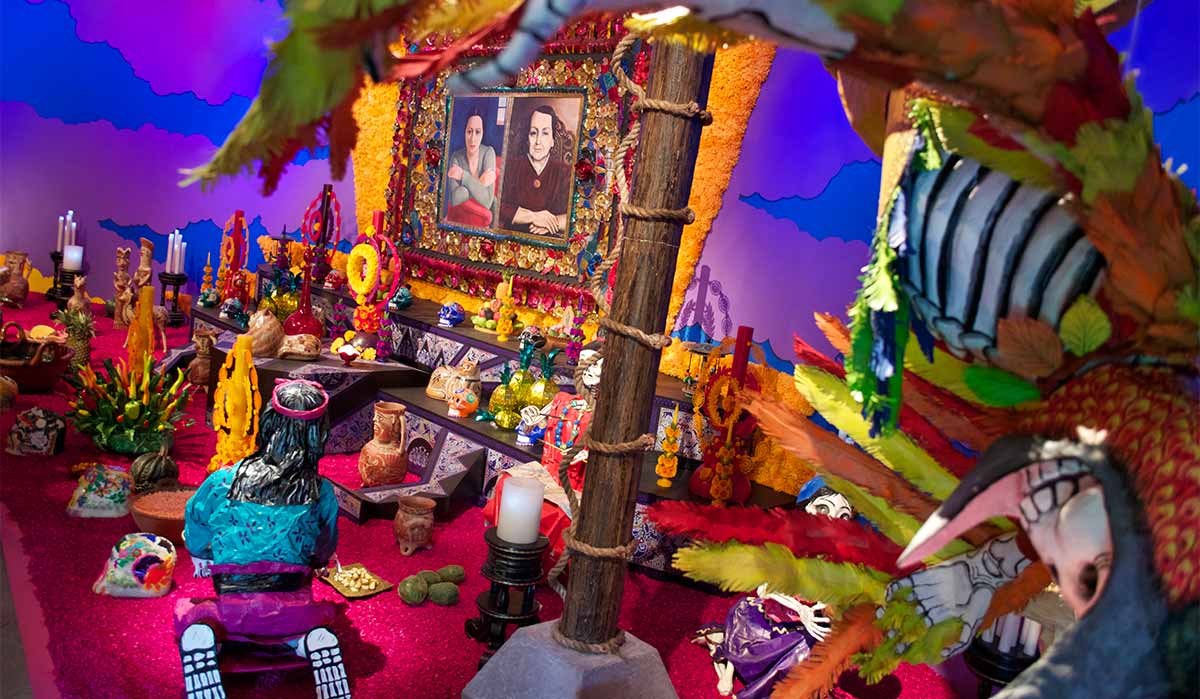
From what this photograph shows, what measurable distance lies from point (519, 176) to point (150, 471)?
8.45ft

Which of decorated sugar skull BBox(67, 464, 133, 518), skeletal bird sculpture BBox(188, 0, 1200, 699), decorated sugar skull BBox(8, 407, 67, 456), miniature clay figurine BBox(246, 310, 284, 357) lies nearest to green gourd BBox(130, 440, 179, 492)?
decorated sugar skull BBox(67, 464, 133, 518)

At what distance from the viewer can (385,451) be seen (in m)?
3.73

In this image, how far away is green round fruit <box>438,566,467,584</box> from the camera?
9.53ft

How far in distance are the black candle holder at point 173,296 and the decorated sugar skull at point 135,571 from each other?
421 cm

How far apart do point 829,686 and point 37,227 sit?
7.78 m

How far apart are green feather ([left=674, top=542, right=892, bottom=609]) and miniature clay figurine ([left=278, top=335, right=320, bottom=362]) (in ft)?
12.9

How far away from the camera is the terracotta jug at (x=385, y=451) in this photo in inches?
147

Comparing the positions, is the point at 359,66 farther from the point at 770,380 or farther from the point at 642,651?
the point at 770,380

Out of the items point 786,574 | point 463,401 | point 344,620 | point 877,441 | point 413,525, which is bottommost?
point 344,620

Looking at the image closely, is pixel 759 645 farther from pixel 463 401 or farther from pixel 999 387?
pixel 463 401

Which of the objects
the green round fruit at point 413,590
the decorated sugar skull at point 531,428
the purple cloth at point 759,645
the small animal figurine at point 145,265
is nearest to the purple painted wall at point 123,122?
the small animal figurine at point 145,265

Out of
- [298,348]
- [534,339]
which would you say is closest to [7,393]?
[298,348]

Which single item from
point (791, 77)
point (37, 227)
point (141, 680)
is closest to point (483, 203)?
point (791, 77)

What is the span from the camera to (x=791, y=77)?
3703 millimetres
